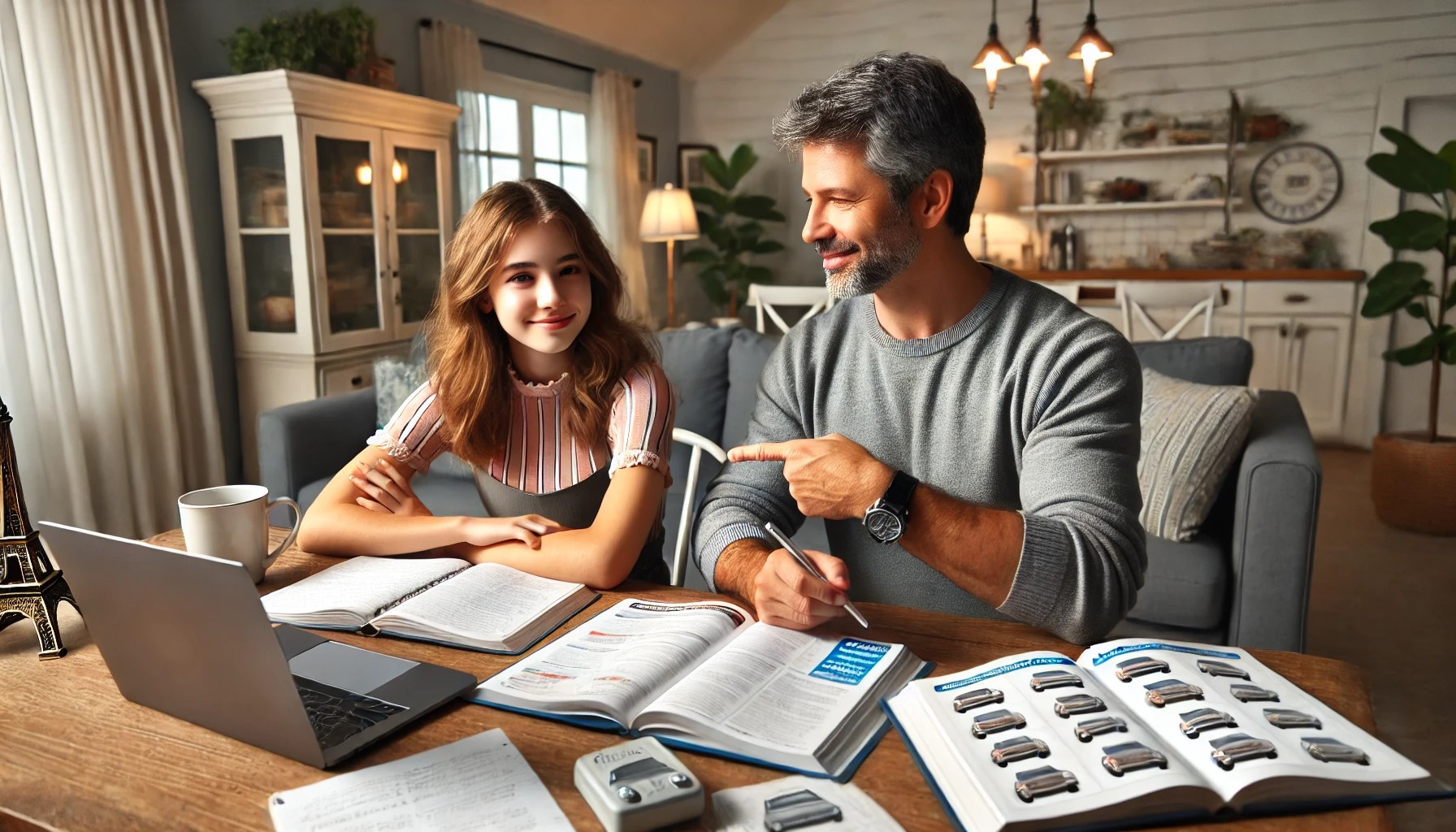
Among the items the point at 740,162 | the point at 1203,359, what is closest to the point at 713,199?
the point at 740,162

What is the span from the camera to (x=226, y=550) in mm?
1107

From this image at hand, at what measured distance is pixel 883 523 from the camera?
3.30ft

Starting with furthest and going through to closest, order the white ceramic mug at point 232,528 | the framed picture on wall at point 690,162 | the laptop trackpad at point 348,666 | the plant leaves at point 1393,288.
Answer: the framed picture on wall at point 690,162, the plant leaves at point 1393,288, the white ceramic mug at point 232,528, the laptop trackpad at point 348,666

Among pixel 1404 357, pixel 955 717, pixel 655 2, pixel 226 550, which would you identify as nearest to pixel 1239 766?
pixel 955 717

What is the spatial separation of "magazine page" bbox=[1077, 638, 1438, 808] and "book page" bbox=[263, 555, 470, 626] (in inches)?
28.1

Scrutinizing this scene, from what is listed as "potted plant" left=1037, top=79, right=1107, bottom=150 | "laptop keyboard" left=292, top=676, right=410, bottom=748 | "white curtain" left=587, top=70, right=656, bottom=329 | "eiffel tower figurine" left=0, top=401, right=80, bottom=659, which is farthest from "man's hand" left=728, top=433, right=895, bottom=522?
"potted plant" left=1037, top=79, right=1107, bottom=150

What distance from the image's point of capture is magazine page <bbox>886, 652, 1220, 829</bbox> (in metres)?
0.63

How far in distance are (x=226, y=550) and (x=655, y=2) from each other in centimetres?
480

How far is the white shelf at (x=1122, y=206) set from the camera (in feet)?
17.4

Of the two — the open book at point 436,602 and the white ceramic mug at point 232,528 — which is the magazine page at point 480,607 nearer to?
the open book at point 436,602

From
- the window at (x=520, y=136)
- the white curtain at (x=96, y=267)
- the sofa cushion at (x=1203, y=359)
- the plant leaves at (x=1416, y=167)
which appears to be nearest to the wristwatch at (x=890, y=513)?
the sofa cushion at (x=1203, y=359)

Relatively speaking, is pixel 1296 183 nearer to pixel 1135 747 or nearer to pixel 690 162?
pixel 690 162

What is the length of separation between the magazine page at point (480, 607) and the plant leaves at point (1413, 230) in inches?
145

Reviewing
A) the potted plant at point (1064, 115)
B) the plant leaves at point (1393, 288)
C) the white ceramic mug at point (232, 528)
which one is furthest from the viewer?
the potted plant at point (1064, 115)
